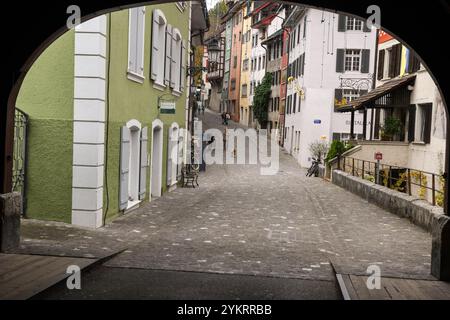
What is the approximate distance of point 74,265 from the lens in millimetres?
7363

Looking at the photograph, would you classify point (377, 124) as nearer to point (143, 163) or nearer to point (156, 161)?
point (156, 161)

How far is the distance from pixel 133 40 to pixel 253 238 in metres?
5.48

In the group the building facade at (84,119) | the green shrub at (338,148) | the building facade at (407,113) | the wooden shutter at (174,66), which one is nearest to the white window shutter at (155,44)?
the building facade at (84,119)

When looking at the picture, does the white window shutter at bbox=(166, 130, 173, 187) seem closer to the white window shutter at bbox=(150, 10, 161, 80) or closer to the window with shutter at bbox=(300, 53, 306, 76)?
the white window shutter at bbox=(150, 10, 161, 80)

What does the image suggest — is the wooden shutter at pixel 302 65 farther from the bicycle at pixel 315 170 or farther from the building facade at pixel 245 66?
the building facade at pixel 245 66

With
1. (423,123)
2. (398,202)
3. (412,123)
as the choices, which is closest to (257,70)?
(412,123)

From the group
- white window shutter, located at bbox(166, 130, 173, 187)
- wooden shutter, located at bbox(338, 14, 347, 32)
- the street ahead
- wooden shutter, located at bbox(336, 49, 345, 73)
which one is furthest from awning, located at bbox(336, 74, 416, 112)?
wooden shutter, located at bbox(338, 14, 347, 32)

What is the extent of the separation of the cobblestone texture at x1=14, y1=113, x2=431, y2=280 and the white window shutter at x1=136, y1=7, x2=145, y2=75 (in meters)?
3.53

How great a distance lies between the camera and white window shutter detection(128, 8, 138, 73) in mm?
13609

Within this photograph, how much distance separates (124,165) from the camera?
44.4 feet

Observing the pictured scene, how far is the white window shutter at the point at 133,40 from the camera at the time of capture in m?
13.6

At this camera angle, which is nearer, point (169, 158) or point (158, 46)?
point (158, 46)

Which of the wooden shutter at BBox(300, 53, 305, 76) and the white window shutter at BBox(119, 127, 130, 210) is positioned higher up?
the wooden shutter at BBox(300, 53, 305, 76)
